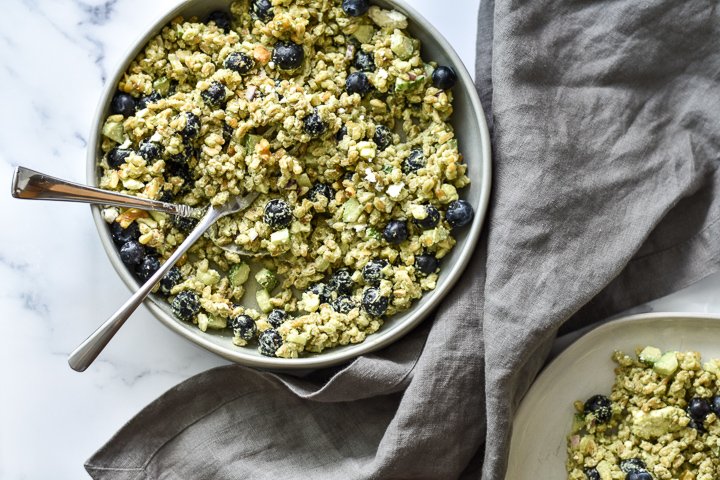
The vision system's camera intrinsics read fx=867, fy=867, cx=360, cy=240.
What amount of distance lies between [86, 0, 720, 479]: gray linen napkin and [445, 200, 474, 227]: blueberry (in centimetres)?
6

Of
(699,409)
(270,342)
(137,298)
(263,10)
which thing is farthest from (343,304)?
(699,409)

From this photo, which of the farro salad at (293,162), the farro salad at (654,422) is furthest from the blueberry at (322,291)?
the farro salad at (654,422)

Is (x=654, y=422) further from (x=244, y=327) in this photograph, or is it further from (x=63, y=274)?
(x=63, y=274)

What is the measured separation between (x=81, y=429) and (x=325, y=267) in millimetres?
651

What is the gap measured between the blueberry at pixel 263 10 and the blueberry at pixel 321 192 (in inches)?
13.5

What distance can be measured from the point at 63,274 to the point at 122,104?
42 cm

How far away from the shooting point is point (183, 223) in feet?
5.61

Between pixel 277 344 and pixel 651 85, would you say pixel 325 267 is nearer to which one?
pixel 277 344

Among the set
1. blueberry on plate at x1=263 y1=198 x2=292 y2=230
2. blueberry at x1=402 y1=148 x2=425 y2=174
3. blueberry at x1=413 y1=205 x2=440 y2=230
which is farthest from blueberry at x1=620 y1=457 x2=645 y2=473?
blueberry on plate at x1=263 y1=198 x2=292 y2=230

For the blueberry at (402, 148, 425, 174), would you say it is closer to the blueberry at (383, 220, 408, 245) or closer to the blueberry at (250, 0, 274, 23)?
the blueberry at (383, 220, 408, 245)

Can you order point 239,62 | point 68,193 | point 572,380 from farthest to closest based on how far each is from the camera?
point 572,380 → point 239,62 → point 68,193

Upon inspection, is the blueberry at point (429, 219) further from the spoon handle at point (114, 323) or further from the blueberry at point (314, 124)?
the spoon handle at point (114, 323)

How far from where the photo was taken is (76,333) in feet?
6.09

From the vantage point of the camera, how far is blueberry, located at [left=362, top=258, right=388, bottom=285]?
169 centimetres
